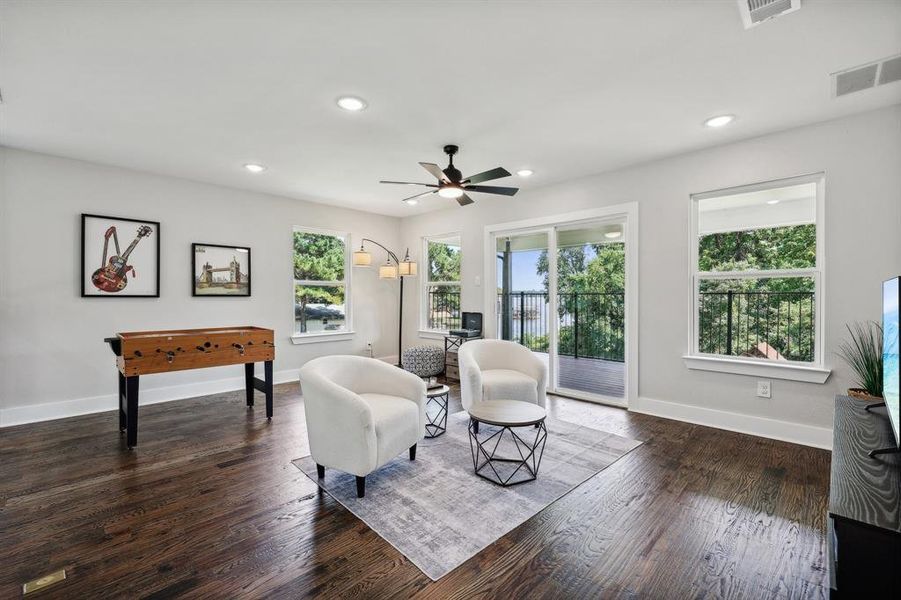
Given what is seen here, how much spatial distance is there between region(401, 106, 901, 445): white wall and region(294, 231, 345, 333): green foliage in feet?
9.58

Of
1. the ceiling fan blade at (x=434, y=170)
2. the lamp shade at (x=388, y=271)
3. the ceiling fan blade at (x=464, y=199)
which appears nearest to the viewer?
the ceiling fan blade at (x=434, y=170)

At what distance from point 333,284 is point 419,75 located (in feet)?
13.6

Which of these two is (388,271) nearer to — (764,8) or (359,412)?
(359,412)

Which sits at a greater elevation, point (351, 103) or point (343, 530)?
point (351, 103)

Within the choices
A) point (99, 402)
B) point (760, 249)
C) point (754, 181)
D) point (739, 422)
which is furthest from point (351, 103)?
point (739, 422)

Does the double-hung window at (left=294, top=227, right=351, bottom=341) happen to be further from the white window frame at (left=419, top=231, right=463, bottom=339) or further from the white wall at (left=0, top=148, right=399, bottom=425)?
the white window frame at (left=419, top=231, right=463, bottom=339)

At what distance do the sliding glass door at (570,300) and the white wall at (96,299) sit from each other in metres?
3.06

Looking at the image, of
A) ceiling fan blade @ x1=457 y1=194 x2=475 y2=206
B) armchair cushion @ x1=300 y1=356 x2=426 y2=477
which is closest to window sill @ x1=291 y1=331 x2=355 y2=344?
armchair cushion @ x1=300 y1=356 x2=426 y2=477

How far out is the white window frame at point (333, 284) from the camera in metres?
5.61

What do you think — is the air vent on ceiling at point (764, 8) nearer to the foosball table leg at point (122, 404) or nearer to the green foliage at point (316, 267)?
the foosball table leg at point (122, 404)

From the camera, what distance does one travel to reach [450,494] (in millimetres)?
2463

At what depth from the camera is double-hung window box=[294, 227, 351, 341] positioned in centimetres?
572

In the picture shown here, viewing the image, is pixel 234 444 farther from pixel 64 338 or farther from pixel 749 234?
pixel 749 234

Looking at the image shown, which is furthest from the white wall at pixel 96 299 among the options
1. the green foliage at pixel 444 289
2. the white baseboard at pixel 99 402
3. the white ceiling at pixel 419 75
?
the green foliage at pixel 444 289
